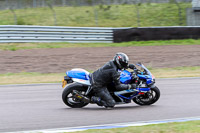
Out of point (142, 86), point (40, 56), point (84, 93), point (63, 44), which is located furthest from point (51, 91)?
point (63, 44)

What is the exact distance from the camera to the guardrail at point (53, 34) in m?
19.5

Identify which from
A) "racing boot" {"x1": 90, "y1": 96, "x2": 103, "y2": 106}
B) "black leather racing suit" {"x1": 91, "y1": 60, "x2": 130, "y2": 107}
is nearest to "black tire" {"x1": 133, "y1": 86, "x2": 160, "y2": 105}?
"black leather racing suit" {"x1": 91, "y1": 60, "x2": 130, "y2": 107}

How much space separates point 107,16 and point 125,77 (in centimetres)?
1862

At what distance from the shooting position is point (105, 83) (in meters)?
7.69

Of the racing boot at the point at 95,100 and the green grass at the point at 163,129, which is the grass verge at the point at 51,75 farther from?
the green grass at the point at 163,129

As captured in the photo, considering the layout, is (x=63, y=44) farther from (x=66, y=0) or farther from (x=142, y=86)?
(x=142, y=86)

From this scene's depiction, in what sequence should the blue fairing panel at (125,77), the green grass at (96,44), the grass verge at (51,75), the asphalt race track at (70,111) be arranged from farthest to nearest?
the green grass at (96,44) < the grass verge at (51,75) < the blue fairing panel at (125,77) < the asphalt race track at (70,111)

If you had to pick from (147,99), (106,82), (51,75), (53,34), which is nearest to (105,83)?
(106,82)

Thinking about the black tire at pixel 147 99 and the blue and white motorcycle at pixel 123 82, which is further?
the black tire at pixel 147 99

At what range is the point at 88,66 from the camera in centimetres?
1580

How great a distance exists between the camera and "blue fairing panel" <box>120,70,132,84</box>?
776 cm

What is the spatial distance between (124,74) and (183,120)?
6.27ft

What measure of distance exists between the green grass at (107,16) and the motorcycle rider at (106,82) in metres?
16.7

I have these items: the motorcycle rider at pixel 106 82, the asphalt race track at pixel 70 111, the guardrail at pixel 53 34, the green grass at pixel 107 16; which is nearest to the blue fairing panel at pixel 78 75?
the motorcycle rider at pixel 106 82
